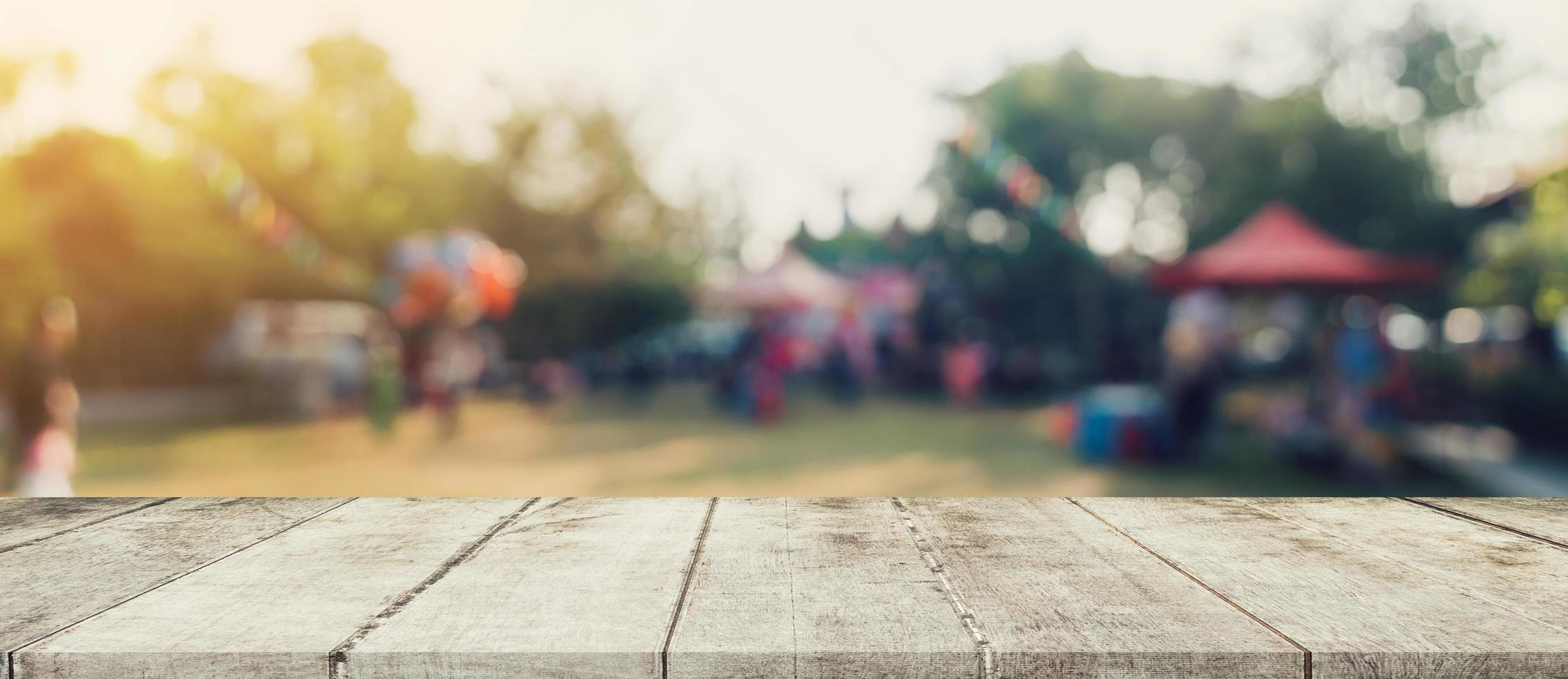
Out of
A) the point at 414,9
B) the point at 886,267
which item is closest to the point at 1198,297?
the point at 414,9

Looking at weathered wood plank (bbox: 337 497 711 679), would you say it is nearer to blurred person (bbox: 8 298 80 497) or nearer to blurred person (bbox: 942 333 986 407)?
blurred person (bbox: 8 298 80 497)

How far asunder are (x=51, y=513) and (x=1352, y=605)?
2157 millimetres

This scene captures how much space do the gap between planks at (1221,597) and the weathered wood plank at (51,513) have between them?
173 cm

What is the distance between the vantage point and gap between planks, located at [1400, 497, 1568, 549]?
1.75 metres

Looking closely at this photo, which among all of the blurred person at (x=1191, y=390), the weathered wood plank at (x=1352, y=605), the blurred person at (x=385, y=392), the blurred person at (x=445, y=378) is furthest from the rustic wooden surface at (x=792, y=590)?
the blurred person at (x=445, y=378)

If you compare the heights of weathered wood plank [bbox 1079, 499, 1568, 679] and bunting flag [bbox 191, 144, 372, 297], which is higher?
bunting flag [bbox 191, 144, 372, 297]

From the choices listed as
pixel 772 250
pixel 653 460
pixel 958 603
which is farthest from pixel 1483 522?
pixel 772 250

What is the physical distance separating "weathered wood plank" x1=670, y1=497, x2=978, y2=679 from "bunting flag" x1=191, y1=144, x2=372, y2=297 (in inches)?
418

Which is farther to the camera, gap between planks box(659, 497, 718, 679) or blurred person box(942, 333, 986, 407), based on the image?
blurred person box(942, 333, 986, 407)

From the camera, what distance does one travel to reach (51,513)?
2068 mm

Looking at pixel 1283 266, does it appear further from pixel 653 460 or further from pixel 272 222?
pixel 272 222

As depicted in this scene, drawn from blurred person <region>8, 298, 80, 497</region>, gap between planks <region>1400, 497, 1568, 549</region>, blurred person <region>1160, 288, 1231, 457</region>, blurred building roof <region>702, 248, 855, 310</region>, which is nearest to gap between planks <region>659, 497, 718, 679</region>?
gap between planks <region>1400, 497, 1568, 549</region>

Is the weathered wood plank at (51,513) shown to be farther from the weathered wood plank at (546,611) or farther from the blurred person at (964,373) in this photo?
the blurred person at (964,373)

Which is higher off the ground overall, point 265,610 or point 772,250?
point 772,250
